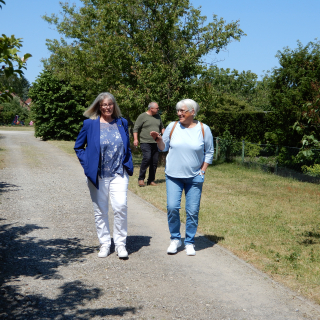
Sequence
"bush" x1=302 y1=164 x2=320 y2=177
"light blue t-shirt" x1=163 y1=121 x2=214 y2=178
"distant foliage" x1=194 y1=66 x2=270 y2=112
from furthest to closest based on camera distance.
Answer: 1. "distant foliage" x1=194 y1=66 x2=270 y2=112
2. "bush" x1=302 y1=164 x2=320 y2=177
3. "light blue t-shirt" x1=163 y1=121 x2=214 y2=178

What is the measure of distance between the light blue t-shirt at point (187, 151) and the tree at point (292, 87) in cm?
816

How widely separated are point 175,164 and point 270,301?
6.36 ft

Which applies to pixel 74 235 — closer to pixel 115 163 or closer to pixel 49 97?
pixel 115 163

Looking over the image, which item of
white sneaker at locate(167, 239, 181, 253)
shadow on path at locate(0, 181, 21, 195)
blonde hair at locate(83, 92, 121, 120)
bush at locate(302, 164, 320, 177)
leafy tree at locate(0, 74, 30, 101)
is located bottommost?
shadow on path at locate(0, 181, 21, 195)

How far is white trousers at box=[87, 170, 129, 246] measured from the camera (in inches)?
194

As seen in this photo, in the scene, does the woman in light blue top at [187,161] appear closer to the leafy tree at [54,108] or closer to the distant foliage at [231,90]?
the distant foliage at [231,90]

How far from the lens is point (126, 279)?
4281 mm

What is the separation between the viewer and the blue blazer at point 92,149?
189 inches

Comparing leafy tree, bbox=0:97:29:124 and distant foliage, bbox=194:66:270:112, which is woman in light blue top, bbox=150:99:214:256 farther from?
leafy tree, bbox=0:97:29:124

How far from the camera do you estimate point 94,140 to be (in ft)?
15.8

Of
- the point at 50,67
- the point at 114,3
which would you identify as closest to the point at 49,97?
the point at 50,67

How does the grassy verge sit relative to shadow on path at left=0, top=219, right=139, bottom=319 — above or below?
above

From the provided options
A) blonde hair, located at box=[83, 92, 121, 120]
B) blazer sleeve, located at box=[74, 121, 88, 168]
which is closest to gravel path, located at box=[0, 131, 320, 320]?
blazer sleeve, located at box=[74, 121, 88, 168]

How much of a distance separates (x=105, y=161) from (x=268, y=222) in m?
3.26
